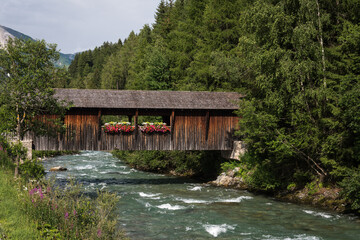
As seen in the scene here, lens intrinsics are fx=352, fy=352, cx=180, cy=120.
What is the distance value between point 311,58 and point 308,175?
4616mm

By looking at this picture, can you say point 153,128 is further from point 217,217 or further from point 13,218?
point 13,218

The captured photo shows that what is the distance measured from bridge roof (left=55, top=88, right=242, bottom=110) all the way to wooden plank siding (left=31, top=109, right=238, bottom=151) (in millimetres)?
655

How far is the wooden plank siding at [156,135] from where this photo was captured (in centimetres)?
1603

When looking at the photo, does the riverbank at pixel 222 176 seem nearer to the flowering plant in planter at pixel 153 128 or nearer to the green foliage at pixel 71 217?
the flowering plant in planter at pixel 153 128

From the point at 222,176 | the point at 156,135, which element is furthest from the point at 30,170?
the point at 222,176

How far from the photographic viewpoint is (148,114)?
16.8m

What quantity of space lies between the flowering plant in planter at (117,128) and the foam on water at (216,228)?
7805mm

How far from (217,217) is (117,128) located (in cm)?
733

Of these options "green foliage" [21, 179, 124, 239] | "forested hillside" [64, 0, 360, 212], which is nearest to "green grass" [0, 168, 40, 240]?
"green foliage" [21, 179, 124, 239]

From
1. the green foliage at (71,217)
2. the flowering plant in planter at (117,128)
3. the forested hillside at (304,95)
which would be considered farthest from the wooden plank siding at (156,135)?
the green foliage at (71,217)

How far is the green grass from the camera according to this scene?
5230mm

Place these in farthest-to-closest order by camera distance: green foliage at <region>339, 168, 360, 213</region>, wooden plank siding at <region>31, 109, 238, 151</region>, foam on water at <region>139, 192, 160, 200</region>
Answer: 1. wooden plank siding at <region>31, 109, 238, 151</region>
2. foam on water at <region>139, 192, 160, 200</region>
3. green foliage at <region>339, 168, 360, 213</region>

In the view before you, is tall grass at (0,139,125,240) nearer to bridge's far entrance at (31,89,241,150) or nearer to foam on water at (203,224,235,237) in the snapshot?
foam on water at (203,224,235,237)

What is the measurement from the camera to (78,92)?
1617cm
